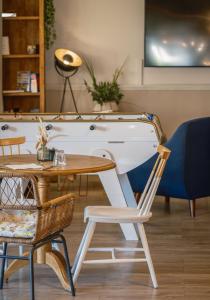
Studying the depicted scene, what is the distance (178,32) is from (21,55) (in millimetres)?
1957

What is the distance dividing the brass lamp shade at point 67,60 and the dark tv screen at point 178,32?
0.89m

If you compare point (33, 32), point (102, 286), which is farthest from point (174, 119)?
point (102, 286)

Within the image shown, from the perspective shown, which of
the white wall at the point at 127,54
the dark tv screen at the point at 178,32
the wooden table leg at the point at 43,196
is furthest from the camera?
the white wall at the point at 127,54

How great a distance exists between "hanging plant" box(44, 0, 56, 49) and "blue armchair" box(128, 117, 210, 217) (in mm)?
3058

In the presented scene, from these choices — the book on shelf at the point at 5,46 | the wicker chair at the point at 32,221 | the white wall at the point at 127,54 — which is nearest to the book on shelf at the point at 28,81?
the book on shelf at the point at 5,46

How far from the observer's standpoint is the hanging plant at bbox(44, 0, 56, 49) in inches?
331

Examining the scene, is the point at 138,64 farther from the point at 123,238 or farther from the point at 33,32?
the point at 123,238

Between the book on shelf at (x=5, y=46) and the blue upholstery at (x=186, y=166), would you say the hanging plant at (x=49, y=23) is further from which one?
the blue upholstery at (x=186, y=166)

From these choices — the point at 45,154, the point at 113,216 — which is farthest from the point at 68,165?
the point at 113,216

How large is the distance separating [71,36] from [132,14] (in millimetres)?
826

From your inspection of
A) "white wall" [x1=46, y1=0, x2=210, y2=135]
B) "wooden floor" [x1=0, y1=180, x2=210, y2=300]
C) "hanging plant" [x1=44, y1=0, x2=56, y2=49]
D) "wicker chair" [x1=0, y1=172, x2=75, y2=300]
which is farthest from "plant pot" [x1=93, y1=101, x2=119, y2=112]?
"wicker chair" [x1=0, y1=172, x2=75, y2=300]

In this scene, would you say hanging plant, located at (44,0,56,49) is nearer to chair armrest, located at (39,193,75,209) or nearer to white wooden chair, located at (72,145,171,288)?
white wooden chair, located at (72,145,171,288)

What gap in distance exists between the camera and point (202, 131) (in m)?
6.07

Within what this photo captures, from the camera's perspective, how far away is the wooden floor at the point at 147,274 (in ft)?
12.8
